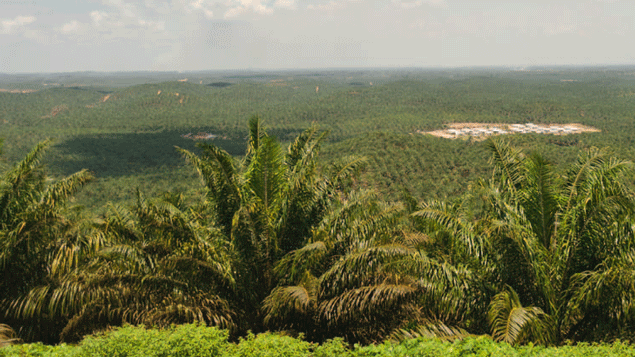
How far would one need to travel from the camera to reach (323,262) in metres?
7.69

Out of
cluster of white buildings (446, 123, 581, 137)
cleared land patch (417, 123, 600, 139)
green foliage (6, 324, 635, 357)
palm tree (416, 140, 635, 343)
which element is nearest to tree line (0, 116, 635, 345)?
palm tree (416, 140, 635, 343)

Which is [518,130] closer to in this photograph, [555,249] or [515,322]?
[555,249]

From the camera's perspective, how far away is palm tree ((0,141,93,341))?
24.0ft

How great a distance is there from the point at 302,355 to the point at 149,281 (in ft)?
10.2

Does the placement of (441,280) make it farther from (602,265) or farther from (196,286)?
(196,286)

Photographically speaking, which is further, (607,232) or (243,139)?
(243,139)

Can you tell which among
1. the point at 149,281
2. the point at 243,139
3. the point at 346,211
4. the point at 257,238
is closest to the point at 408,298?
the point at 346,211

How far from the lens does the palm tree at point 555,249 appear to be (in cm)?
627

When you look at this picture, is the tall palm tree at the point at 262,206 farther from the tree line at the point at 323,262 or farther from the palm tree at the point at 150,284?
the palm tree at the point at 150,284

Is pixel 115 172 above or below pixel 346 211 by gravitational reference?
below

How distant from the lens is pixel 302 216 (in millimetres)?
7941

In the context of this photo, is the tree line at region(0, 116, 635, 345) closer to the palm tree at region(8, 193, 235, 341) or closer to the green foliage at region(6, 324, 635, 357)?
the palm tree at region(8, 193, 235, 341)

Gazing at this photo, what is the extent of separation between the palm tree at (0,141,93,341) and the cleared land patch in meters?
90.8

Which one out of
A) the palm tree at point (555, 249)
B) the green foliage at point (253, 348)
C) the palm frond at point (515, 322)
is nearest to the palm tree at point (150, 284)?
the green foliage at point (253, 348)
